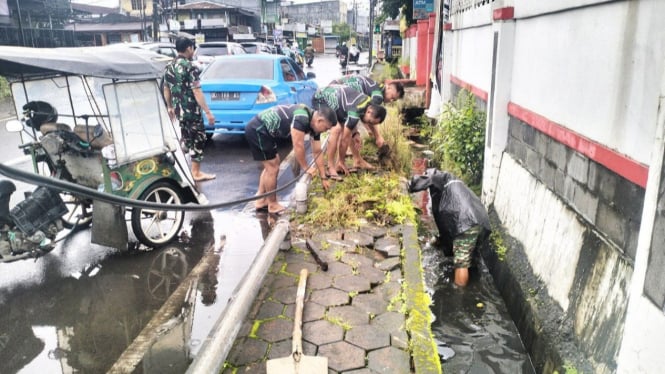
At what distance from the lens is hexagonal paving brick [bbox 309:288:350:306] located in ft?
13.5

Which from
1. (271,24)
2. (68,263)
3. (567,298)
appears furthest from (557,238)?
(271,24)

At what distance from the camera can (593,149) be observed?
3486 millimetres

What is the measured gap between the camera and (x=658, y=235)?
2145 mm

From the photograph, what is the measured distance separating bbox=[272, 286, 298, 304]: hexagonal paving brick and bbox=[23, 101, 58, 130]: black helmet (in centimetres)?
324

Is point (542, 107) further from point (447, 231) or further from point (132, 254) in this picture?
point (132, 254)

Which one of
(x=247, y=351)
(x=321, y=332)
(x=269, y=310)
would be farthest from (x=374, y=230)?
(x=247, y=351)

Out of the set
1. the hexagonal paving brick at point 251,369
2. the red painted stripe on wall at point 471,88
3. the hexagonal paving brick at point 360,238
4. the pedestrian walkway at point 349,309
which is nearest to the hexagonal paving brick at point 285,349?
the pedestrian walkway at point 349,309

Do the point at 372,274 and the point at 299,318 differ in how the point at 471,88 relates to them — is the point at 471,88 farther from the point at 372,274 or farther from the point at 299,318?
the point at 299,318

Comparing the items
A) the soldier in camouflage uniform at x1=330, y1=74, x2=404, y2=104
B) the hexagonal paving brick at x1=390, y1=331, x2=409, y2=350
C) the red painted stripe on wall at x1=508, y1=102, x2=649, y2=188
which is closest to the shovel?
the hexagonal paving brick at x1=390, y1=331, x2=409, y2=350

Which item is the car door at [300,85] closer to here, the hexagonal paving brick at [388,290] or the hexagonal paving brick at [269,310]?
the hexagonal paving brick at [388,290]

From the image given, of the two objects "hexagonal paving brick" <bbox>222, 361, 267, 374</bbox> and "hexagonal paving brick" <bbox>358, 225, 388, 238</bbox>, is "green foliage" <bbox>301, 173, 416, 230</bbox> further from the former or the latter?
"hexagonal paving brick" <bbox>222, 361, 267, 374</bbox>

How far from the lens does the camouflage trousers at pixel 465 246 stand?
4.96 metres

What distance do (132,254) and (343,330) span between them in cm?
280

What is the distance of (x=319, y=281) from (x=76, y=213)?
3.58 m
